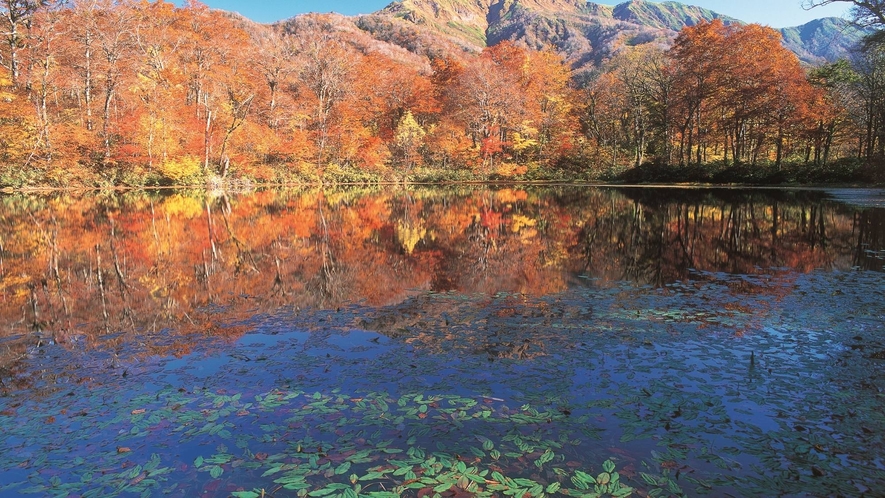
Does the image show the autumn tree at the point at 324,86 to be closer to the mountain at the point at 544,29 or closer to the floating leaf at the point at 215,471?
the floating leaf at the point at 215,471

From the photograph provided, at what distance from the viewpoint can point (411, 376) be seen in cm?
494

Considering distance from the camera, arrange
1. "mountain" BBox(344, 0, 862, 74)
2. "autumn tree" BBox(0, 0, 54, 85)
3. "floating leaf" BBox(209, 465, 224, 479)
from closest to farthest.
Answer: "floating leaf" BBox(209, 465, 224, 479)
"autumn tree" BBox(0, 0, 54, 85)
"mountain" BBox(344, 0, 862, 74)

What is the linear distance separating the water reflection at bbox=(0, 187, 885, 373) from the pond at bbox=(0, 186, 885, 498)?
0.08m

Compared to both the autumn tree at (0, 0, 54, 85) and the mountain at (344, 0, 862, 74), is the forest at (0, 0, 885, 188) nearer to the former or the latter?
the autumn tree at (0, 0, 54, 85)

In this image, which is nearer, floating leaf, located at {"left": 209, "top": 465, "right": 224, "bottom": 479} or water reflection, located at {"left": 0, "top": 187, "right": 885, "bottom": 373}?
floating leaf, located at {"left": 209, "top": 465, "right": 224, "bottom": 479}

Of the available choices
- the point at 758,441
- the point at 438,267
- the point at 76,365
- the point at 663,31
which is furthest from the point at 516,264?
the point at 663,31

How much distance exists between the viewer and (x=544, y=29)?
158m

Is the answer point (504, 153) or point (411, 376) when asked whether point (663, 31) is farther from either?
point (411, 376)

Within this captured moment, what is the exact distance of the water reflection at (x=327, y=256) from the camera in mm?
7262

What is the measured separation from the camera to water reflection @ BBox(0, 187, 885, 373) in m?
7.26

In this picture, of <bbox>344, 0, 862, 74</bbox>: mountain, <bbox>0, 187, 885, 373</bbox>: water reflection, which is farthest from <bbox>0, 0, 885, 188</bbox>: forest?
<bbox>344, 0, 862, 74</bbox>: mountain

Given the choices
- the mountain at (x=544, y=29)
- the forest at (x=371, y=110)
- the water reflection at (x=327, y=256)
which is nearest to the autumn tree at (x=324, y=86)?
the forest at (x=371, y=110)

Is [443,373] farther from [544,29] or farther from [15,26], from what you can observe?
[544,29]

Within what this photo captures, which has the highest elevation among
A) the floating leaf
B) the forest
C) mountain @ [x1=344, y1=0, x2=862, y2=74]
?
mountain @ [x1=344, y1=0, x2=862, y2=74]
